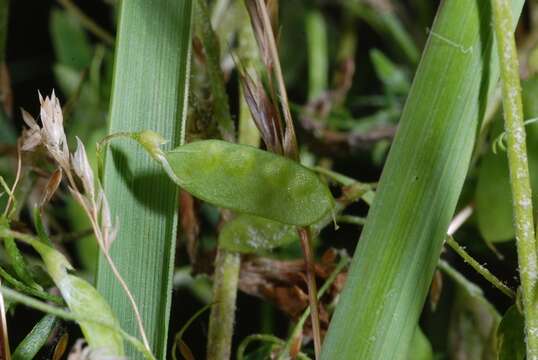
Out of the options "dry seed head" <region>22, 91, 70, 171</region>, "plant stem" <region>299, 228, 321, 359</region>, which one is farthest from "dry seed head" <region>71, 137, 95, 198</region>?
"plant stem" <region>299, 228, 321, 359</region>

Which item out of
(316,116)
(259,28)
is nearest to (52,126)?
A: (259,28)

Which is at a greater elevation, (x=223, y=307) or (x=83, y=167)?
(x=83, y=167)

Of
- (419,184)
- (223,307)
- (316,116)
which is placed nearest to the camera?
(419,184)

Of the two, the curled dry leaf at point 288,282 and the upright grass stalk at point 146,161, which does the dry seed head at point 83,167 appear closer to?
the upright grass stalk at point 146,161

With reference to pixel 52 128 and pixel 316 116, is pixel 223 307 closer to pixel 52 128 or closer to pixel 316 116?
pixel 52 128

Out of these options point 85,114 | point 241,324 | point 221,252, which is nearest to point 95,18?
point 85,114

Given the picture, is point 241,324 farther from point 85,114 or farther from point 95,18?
point 95,18

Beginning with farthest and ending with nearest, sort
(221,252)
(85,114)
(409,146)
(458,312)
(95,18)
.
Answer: (95,18), (85,114), (458,312), (221,252), (409,146)
